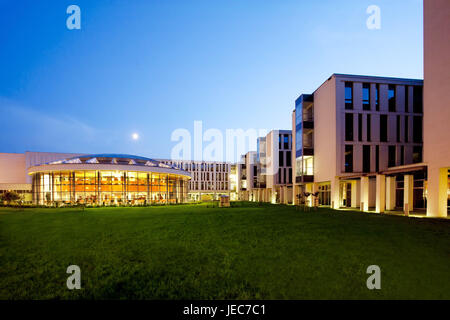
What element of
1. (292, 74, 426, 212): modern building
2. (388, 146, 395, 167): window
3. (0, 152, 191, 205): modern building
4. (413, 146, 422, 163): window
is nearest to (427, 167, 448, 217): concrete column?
(292, 74, 426, 212): modern building

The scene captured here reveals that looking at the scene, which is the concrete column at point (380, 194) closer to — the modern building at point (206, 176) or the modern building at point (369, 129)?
the modern building at point (369, 129)

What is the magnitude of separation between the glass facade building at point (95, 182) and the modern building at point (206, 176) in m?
51.9

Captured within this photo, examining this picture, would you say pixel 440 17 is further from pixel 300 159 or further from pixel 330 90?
pixel 300 159

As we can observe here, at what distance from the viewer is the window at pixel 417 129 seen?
31.5 meters

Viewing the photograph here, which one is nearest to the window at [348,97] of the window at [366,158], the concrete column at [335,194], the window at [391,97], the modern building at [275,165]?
the window at [391,97]

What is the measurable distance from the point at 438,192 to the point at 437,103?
262 inches

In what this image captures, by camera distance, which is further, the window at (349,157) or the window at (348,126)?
the window at (348,126)

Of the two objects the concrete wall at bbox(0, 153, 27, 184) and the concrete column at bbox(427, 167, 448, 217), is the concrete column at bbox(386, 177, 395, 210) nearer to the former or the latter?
the concrete column at bbox(427, 167, 448, 217)

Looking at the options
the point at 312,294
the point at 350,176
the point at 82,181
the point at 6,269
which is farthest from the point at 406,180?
the point at 82,181

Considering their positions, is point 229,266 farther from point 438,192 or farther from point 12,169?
point 12,169

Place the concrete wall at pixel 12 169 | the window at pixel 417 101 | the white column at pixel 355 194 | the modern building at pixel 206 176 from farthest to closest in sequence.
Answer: the modern building at pixel 206 176 < the concrete wall at pixel 12 169 < the window at pixel 417 101 < the white column at pixel 355 194

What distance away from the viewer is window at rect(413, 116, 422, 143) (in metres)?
31.5

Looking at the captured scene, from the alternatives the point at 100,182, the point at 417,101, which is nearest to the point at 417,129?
the point at 417,101

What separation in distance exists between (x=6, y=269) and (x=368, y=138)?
34876 millimetres
